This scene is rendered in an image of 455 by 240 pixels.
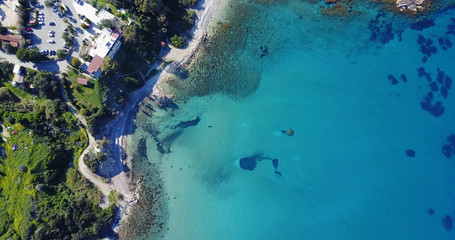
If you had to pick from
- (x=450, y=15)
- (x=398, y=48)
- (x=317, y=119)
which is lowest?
(x=317, y=119)

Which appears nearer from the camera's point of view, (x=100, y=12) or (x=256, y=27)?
(x=100, y=12)

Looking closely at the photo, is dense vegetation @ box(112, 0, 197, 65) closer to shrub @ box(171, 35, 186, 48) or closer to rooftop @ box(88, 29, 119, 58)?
shrub @ box(171, 35, 186, 48)

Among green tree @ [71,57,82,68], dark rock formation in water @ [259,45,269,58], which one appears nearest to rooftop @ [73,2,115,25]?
green tree @ [71,57,82,68]

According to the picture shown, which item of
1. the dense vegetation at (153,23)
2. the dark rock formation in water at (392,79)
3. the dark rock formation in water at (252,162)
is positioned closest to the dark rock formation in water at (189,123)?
the dark rock formation in water at (252,162)

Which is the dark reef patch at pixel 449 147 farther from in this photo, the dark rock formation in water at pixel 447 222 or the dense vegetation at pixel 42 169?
the dense vegetation at pixel 42 169

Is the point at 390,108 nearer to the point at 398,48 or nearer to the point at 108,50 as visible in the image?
the point at 398,48

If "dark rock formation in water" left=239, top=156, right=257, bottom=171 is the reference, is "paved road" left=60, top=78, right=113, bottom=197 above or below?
below

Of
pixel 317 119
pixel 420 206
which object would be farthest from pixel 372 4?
pixel 420 206
